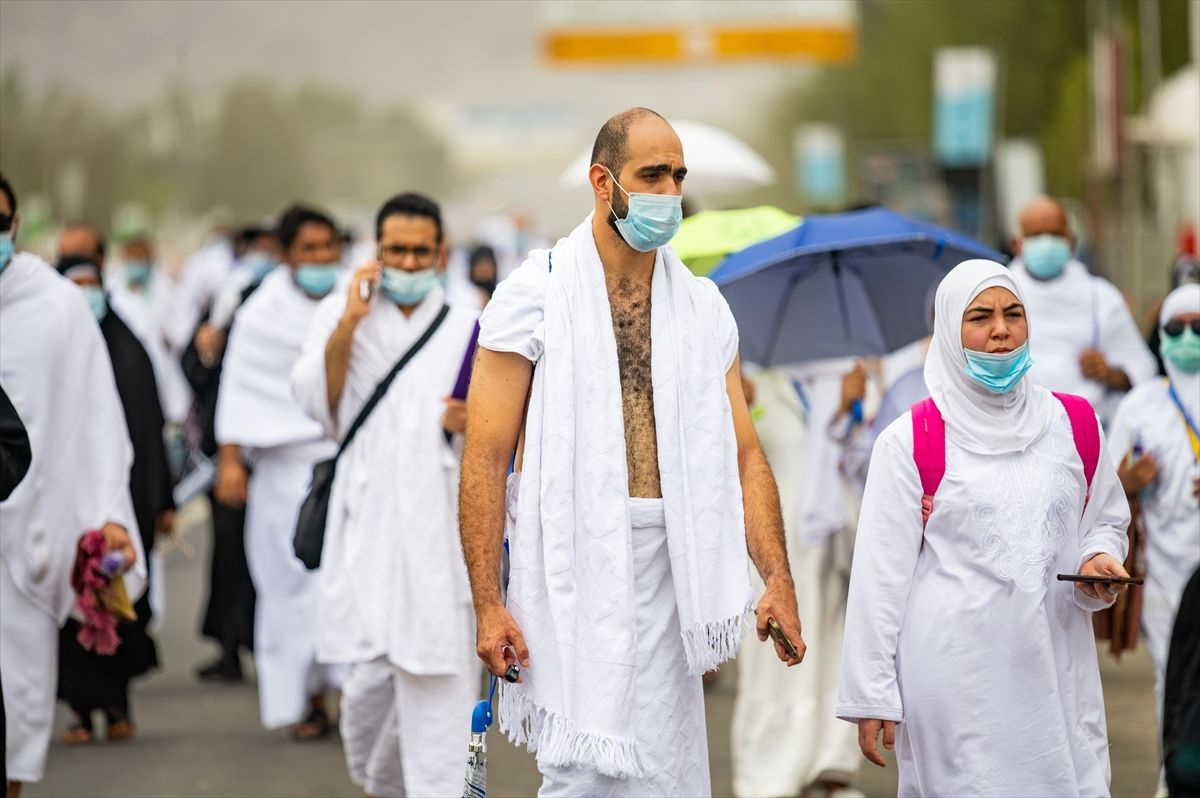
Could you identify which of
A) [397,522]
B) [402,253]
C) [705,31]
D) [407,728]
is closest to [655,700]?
[407,728]

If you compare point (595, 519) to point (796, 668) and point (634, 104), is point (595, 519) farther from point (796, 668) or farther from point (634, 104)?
point (634, 104)

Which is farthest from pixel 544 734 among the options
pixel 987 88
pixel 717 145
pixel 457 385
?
pixel 987 88

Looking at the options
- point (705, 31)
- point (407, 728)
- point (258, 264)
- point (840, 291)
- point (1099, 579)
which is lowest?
point (407, 728)

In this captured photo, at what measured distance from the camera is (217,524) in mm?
11312

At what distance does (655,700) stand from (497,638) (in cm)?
45

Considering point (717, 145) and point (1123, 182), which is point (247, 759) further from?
point (1123, 182)

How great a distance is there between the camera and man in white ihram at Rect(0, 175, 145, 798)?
720 centimetres

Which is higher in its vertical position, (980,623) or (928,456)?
(928,456)

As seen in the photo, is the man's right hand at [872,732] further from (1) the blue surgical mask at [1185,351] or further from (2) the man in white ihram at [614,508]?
(1) the blue surgical mask at [1185,351]

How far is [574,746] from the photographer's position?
5.28 meters

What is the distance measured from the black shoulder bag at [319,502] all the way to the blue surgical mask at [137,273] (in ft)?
27.2

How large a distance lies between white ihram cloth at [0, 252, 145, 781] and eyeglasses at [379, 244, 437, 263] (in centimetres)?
101

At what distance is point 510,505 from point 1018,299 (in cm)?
138

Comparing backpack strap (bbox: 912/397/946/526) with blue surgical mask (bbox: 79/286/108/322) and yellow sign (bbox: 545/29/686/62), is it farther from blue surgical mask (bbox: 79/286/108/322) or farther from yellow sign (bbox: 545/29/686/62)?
yellow sign (bbox: 545/29/686/62)
